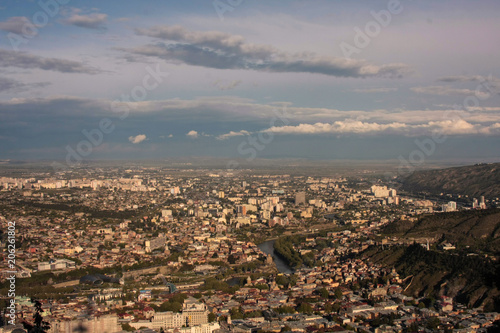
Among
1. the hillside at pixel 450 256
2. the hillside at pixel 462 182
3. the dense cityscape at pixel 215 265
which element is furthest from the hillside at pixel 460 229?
the hillside at pixel 462 182

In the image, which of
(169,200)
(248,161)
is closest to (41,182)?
(169,200)

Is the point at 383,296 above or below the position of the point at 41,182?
below

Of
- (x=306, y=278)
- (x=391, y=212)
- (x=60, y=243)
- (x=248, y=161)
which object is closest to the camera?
(x=306, y=278)

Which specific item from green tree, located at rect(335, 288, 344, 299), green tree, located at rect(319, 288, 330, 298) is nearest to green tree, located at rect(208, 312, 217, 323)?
green tree, located at rect(319, 288, 330, 298)

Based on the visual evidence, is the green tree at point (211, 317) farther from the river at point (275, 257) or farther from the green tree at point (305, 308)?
the river at point (275, 257)

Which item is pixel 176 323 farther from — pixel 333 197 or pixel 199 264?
pixel 333 197

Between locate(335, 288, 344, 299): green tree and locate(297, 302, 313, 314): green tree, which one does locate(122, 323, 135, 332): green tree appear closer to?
locate(297, 302, 313, 314): green tree
